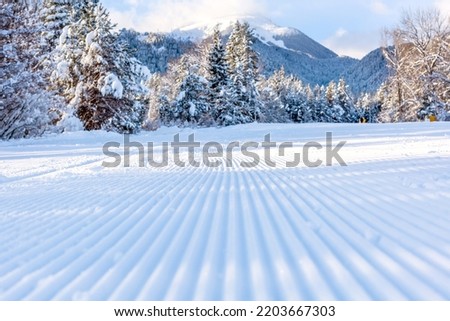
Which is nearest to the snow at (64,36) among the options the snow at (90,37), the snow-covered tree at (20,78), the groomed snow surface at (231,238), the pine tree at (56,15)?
the snow at (90,37)

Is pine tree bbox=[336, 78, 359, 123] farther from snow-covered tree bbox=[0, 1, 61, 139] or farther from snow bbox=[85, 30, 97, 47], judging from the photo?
snow-covered tree bbox=[0, 1, 61, 139]

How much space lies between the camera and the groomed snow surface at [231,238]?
228 cm

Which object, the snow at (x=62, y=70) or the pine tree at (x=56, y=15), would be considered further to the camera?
the pine tree at (x=56, y=15)

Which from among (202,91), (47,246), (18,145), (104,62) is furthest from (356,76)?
(47,246)

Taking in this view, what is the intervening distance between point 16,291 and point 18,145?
564 inches

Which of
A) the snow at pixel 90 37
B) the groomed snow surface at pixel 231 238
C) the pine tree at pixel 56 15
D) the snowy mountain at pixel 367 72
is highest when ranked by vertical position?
the snowy mountain at pixel 367 72

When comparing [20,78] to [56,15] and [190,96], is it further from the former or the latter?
[190,96]

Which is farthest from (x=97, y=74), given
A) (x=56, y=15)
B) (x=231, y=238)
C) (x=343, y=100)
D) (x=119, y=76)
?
(x=343, y=100)

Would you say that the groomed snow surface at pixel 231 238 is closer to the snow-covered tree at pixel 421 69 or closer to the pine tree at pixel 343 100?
the snow-covered tree at pixel 421 69

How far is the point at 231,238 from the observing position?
3.26 m

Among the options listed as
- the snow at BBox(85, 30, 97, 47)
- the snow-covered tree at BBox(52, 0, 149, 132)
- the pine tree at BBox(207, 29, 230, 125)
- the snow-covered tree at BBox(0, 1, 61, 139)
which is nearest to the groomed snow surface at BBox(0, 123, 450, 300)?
the snow-covered tree at BBox(0, 1, 61, 139)

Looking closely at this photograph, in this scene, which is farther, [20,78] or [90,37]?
[90,37]

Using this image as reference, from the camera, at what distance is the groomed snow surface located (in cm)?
228

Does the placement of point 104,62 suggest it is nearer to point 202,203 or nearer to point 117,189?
point 117,189
